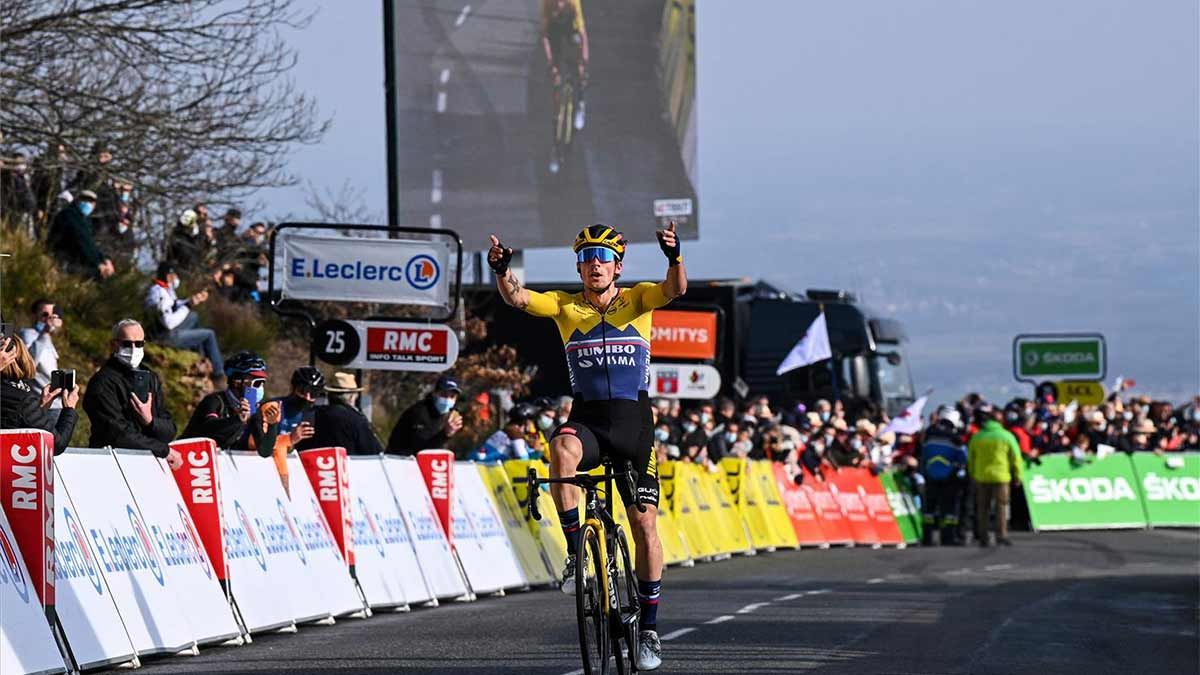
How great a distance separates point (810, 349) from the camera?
39594mm

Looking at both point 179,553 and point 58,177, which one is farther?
point 58,177

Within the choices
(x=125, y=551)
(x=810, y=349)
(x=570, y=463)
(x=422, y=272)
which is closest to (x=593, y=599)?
(x=570, y=463)

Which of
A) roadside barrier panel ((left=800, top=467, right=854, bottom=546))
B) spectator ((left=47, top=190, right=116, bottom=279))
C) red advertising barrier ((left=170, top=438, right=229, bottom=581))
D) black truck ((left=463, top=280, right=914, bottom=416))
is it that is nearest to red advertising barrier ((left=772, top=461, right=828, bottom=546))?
roadside barrier panel ((left=800, top=467, right=854, bottom=546))

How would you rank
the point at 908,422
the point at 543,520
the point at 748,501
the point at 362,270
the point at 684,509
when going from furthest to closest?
the point at 908,422 → the point at 748,501 → the point at 684,509 → the point at 362,270 → the point at 543,520

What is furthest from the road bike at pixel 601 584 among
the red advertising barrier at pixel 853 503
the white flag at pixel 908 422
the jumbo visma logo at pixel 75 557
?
the white flag at pixel 908 422

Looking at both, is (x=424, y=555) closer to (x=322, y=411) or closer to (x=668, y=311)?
(x=322, y=411)

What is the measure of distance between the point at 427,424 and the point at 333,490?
3.19 meters

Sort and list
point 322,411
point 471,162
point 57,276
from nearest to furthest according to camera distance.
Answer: point 322,411 < point 57,276 < point 471,162

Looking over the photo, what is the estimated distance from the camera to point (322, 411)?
1823cm

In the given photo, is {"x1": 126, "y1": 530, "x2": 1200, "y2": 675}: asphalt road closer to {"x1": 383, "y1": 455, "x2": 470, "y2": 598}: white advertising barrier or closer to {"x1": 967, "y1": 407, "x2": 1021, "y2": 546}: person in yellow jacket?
{"x1": 383, "y1": 455, "x2": 470, "y2": 598}: white advertising barrier

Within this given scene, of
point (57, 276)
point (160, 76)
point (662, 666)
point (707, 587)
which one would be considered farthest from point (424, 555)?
point (160, 76)

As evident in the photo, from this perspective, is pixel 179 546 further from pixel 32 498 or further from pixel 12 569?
pixel 12 569

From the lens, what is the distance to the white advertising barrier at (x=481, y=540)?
19516 millimetres

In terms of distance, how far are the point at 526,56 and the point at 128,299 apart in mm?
11843
